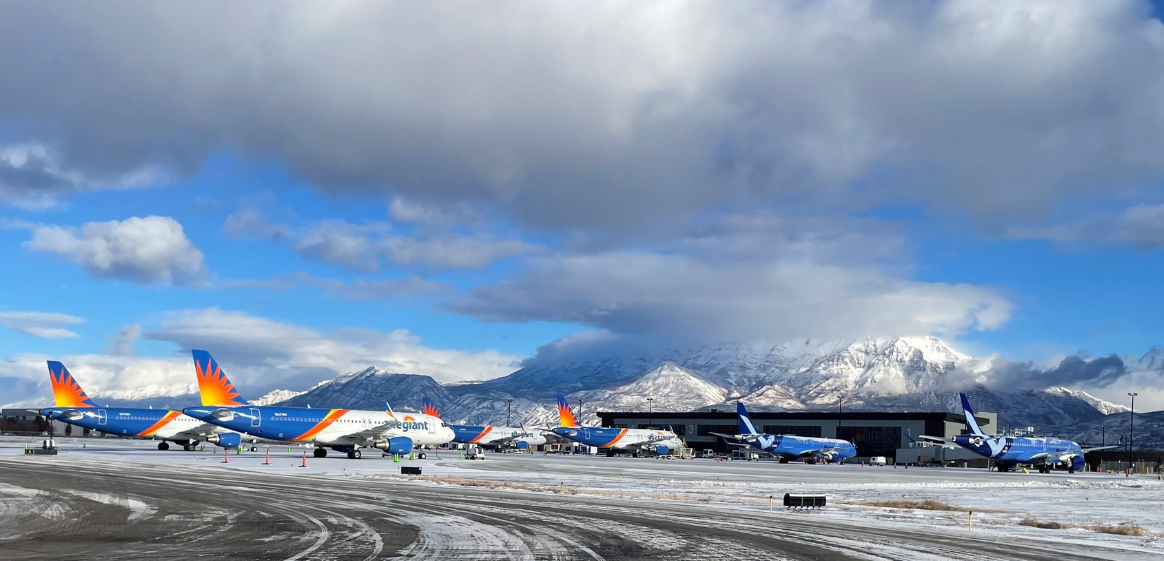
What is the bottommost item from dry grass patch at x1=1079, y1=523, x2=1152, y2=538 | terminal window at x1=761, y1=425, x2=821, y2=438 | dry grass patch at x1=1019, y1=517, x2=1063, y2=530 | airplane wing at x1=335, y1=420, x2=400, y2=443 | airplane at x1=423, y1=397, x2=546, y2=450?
airplane at x1=423, y1=397, x2=546, y2=450

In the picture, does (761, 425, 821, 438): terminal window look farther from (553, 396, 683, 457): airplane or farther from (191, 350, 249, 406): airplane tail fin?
(191, 350, 249, 406): airplane tail fin

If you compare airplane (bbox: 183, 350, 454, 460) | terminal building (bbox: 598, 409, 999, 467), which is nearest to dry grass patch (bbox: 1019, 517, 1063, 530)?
airplane (bbox: 183, 350, 454, 460)

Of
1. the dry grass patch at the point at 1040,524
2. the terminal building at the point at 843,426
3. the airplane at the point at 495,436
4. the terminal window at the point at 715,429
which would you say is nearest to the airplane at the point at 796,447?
the airplane at the point at 495,436

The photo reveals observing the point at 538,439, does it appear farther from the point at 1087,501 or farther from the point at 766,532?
the point at 766,532

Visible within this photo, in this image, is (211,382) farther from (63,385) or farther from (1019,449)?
(1019,449)

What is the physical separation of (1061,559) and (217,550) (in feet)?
59.8

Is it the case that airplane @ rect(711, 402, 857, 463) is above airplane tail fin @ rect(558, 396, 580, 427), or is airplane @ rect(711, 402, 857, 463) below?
below

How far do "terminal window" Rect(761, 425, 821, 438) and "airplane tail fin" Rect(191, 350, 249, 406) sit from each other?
115 metres

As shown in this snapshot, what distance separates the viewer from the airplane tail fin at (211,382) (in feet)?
294

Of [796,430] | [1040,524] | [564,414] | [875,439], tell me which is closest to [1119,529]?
[1040,524]

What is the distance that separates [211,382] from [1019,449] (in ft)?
292

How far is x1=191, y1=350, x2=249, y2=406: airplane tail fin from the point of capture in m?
89.6

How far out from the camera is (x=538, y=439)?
503 feet

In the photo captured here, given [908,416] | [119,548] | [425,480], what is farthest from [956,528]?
[908,416]
